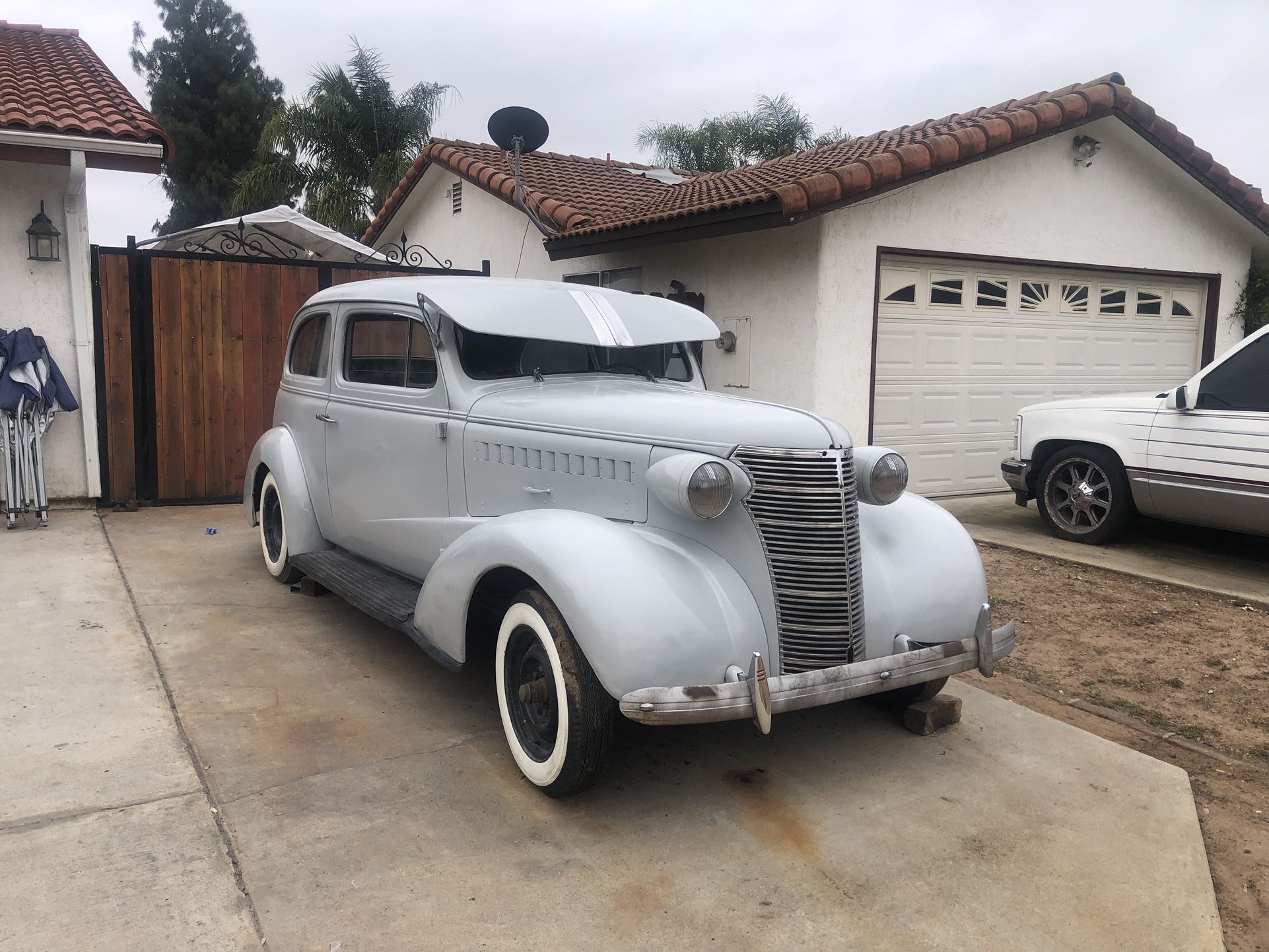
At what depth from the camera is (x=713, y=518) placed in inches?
128

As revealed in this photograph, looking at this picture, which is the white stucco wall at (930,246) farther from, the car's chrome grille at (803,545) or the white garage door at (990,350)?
the car's chrome grille at (803,545)

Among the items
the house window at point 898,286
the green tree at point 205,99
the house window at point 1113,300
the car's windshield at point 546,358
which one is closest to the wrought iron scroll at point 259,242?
the house window at point 898,286

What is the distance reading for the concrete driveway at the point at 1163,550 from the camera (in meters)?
6.38

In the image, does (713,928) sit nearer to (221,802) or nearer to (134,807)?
(221,802)

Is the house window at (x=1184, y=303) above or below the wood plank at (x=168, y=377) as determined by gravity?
above

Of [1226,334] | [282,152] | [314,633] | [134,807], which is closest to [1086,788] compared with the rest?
[134,807]

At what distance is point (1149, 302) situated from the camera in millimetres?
10500

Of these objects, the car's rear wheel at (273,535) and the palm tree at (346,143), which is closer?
the car's rear wheel at (273,535)

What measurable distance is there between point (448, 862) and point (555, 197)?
990cm

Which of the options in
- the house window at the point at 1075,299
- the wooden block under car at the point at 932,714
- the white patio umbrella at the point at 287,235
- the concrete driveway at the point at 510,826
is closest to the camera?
the concrete driveway at the point at 510,826

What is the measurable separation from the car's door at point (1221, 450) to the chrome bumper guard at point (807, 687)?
399cm

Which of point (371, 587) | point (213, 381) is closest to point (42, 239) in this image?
point (213, 381)

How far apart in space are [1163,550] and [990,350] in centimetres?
288

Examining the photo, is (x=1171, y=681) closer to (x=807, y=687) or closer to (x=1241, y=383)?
(x=807, y=687)
